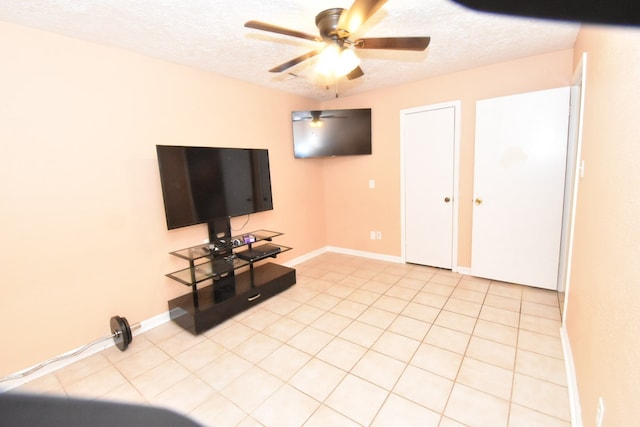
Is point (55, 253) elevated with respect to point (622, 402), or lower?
elevated

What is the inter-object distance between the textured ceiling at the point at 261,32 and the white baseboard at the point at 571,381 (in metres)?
2.34

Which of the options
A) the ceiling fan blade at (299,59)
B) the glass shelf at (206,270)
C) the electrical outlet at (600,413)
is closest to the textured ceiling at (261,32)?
the ceiling fan blade at (299,59)

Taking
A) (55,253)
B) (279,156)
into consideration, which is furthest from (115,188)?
(279,156)

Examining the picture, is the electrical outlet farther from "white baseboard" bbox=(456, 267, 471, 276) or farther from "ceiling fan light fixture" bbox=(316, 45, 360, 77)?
"white baseboard" bbox=(456, 267, 471, 276)

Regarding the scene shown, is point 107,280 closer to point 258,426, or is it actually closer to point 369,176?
point 258,426

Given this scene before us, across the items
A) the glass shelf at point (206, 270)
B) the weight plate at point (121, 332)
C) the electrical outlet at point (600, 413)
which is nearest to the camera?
the electrical outlet at point (600, 413)

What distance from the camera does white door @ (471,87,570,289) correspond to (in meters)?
2.68

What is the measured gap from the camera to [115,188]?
228cm

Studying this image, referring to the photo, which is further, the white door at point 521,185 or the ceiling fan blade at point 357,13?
the white door at point 521,185

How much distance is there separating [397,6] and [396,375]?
2454 mm

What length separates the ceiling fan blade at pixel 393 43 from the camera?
1.67m

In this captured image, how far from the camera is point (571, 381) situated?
1650 mm

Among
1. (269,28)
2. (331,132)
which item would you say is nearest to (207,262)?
(269,28)

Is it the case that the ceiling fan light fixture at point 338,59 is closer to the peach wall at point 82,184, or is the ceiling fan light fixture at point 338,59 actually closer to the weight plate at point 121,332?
the peach wall at point 82,184
